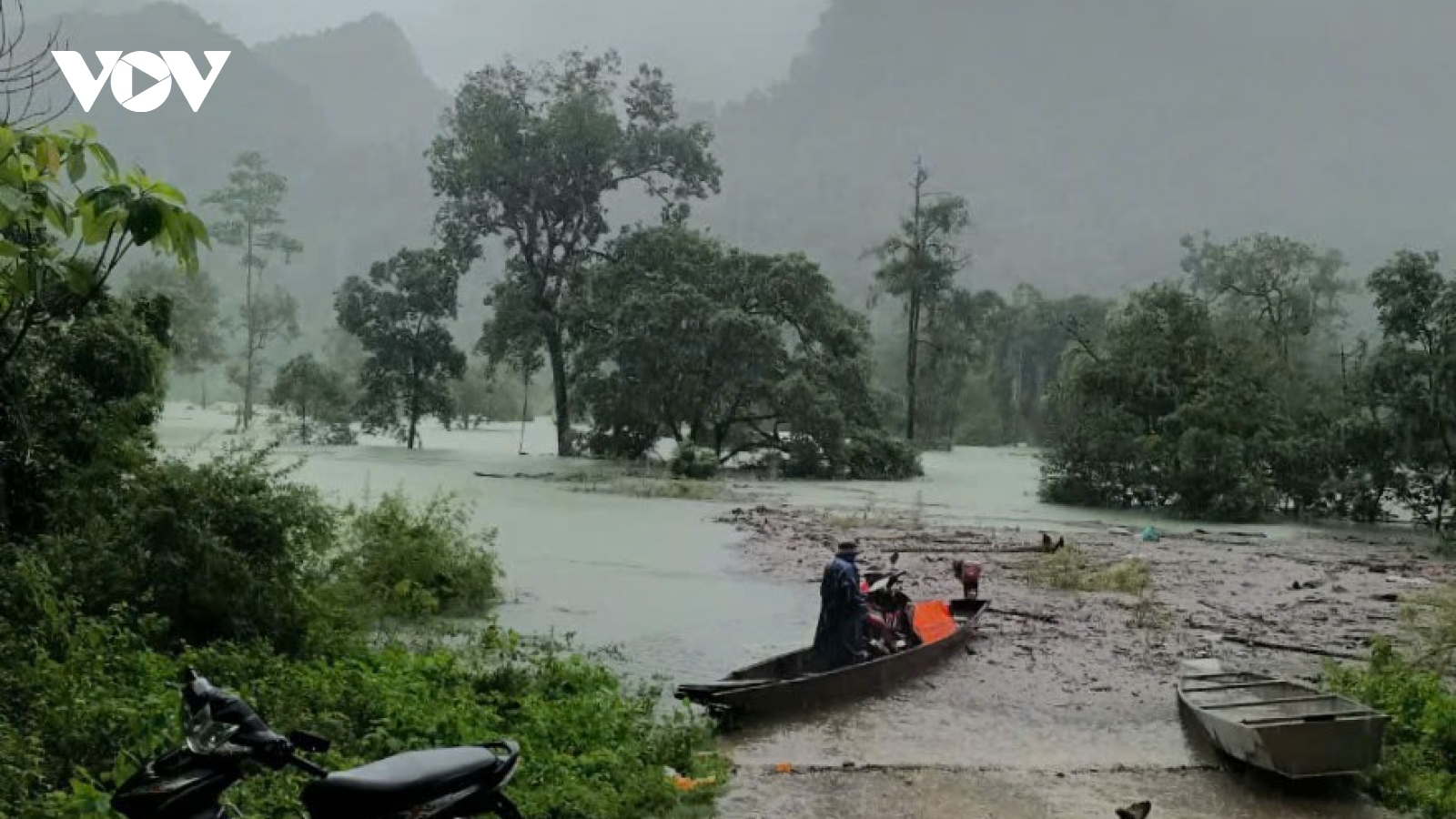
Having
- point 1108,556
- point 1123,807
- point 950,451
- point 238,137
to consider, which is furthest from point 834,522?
point 238,137

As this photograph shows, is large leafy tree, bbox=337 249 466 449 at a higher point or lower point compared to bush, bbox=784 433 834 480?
higher

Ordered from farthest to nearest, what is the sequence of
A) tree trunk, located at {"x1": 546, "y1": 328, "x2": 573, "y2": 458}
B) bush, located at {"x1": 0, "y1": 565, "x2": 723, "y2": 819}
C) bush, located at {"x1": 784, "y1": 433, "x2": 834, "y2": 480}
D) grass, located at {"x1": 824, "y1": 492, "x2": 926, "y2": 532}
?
tree trunk, located at {"x1": 546, "y1": 328, "x2": 573, "y2": 458} < bush, located at {"x1": 784, "y1": 433, "x2": 834, "y2": 480} < grass, located at {"x1": 824, "y1": 492, "x2": 926, "y2": 532} < bush, located at {"x1": 0, "y1": 565, "x2": 723, "y2": 819}

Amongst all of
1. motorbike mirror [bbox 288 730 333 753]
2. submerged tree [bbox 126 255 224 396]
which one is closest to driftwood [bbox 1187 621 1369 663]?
motorbike mirror [bbox 288 730 333 753]

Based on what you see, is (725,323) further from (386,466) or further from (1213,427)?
(1213,427)

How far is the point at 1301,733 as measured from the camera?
6133 mm

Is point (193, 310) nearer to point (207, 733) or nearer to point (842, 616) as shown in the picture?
point (842, 616)

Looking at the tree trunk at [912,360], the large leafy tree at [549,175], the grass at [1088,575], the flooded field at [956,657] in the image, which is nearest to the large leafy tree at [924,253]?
the tree trunk at [912,360]

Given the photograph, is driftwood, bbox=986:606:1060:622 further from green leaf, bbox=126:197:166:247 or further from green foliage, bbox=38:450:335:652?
green leaf, bbox=126:197:166:247

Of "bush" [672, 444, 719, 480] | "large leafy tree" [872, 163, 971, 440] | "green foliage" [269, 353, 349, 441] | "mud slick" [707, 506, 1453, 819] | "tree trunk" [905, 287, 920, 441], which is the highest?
"large leafy tree" [872, 163, 971, 440]

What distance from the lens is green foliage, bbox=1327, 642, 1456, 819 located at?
5.96 metres

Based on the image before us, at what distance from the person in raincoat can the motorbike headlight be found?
5.86 meters

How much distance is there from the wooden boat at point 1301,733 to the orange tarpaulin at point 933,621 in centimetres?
301

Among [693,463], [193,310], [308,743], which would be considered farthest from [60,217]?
[193,310]

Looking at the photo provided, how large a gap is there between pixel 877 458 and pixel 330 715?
26103 mm
